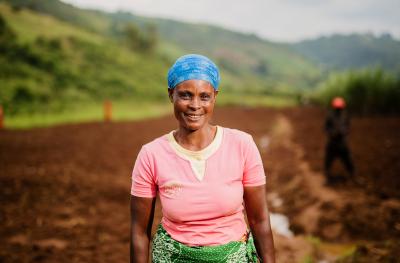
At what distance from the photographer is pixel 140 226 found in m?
1.98

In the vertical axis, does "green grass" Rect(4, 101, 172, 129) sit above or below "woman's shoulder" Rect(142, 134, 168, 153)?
above

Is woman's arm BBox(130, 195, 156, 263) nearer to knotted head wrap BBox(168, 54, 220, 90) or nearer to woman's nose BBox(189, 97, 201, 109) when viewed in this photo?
woman's nose BBox(189, 97, 201, 109)

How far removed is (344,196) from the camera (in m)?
7.39

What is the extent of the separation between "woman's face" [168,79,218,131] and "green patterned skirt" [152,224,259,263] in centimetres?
59

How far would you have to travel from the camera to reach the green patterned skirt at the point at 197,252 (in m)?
1.86

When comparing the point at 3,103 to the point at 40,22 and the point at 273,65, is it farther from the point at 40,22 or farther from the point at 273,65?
the point at 273,65

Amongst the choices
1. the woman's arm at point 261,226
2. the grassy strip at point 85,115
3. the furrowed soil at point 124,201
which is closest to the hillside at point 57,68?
the grassy strip at point 85,115

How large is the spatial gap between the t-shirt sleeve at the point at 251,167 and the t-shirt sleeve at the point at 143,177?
488 millimetres

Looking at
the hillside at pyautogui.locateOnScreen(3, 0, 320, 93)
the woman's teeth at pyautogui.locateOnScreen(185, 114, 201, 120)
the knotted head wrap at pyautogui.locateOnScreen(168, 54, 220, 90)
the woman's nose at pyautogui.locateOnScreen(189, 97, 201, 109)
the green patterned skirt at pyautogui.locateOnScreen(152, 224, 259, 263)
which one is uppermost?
the hillside at pyautogui.locateOnScreen(3, 0, 320, 93)

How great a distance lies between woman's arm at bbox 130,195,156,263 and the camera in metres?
1.95

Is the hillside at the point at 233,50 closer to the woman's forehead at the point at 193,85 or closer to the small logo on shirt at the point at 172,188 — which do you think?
the woman's forehead at the point at 193,85

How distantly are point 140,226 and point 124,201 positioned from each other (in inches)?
219

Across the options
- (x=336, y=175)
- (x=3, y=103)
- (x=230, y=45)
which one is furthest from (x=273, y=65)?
(x=336, y=175)

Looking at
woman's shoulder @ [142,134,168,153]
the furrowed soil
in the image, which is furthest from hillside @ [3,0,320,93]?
woman's shoulder @ [142,134,168,153]
